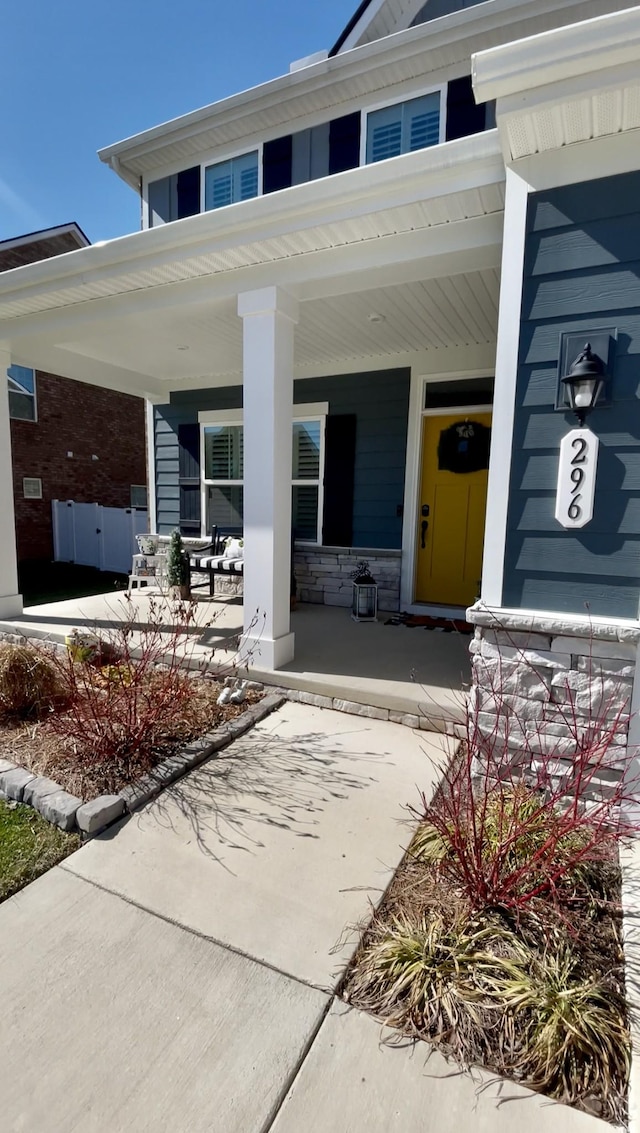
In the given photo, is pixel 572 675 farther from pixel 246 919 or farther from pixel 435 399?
pixel 435 399

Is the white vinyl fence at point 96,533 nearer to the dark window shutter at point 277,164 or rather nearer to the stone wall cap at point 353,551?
the stone wall cap at point 353,551

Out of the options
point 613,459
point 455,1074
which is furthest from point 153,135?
point 455,1074

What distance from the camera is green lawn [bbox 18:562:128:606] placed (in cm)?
768

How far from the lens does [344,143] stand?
5133 mm

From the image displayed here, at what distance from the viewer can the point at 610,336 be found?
2.22m

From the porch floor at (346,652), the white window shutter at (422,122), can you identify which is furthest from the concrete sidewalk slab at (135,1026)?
the white window shutter at (422,122)

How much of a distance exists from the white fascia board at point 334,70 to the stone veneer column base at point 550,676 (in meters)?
5.28

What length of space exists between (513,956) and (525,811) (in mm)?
573

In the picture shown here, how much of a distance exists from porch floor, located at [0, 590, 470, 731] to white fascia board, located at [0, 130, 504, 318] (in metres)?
2.51

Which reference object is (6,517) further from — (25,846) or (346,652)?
(25,846)

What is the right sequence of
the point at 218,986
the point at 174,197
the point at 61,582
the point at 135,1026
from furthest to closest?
1. the point at 61,582
2. the point at 174,197
3. the point at 218,986
4. the point at 135,1026

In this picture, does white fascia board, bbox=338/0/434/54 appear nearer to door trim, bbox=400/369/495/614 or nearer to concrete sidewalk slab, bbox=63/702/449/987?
door trim, bbox=400/369/495/614

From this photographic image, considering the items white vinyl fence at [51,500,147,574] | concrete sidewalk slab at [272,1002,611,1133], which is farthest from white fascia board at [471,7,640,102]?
white vinyl fence at [51,500,147,574]

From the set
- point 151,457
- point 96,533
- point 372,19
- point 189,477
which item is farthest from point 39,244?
point 372,19
